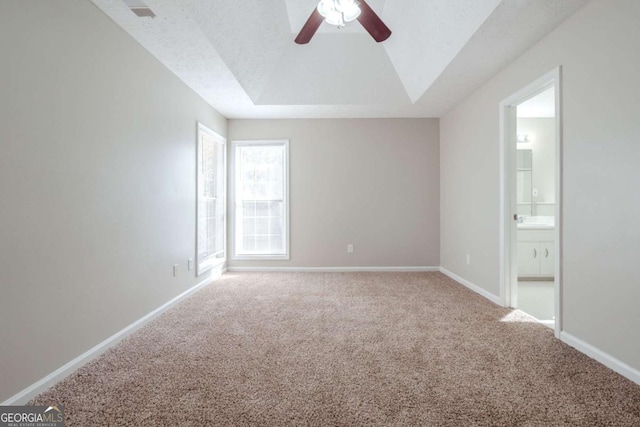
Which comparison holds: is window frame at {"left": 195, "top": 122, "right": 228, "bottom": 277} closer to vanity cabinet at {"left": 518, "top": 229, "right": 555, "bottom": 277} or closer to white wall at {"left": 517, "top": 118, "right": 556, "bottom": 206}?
vanity cabinet at {"left": 518, "top": 229, "right": 555, "bottom": 277}

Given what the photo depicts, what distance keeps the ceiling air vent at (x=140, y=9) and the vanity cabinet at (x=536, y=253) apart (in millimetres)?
4732

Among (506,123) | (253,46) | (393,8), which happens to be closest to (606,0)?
(506,123)

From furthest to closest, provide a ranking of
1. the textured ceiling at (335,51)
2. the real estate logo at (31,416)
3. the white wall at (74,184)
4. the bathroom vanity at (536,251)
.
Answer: the bathroom vanity at (536,251) < the textured ceiling at (335,51) < the white wall at (74,184) < the real estate logo at (31,416)

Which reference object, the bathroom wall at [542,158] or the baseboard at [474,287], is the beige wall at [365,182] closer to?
the baseboard at [474,287]

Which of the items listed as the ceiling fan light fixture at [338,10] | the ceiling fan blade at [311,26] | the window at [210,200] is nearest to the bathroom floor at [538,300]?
the ceiling fan light fixture at [338,10]

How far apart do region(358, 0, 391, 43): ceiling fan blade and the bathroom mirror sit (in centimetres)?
364

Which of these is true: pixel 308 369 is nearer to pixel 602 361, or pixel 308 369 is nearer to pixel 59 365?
pixel 59 365

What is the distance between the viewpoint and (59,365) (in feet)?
6.07

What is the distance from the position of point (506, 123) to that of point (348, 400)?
2.95 meters

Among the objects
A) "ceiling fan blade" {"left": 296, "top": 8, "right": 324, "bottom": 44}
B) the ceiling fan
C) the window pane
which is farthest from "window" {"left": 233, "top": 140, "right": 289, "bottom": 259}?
the ceiling fan

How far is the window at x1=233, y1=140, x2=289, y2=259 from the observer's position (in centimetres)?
499

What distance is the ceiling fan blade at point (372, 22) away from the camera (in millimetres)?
2197

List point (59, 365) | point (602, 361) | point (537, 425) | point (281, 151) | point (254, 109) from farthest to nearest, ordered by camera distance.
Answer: point (281, 151)
point (254, 109)
point (602, 361)
point (59, 365)
point (537, 425)

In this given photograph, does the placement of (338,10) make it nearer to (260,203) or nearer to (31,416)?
(31,416)
